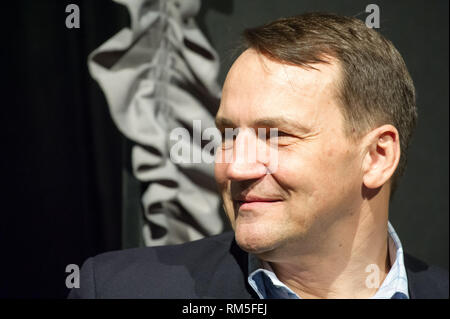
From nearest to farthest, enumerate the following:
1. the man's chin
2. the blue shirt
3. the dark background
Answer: the man's chin
the blue shirt
the dark background

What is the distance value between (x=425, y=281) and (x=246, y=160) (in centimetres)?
51

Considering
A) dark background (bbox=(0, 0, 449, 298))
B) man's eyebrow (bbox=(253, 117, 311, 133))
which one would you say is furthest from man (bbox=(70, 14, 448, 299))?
dark background (bbox=(0, 0, 449, 298))

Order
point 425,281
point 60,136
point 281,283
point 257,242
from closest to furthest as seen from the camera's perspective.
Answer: point 257,242
point 281,283
point 425,281
point 60,136

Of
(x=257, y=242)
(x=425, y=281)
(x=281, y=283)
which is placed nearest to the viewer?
(x=257, y=242)

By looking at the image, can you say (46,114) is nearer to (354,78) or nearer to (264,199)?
(264,199)

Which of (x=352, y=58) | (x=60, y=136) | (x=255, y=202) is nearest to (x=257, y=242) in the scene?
(x=255, y=202)

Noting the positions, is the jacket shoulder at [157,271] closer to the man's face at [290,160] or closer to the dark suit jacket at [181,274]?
the dark suit jacket at [181,274]

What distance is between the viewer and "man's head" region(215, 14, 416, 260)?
0.97 m

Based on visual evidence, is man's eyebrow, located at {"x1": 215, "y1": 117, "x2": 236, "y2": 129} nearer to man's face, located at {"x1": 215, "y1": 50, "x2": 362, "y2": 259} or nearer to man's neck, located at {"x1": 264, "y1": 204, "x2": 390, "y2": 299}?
man's face, located at {"x1": 215, "y1": 50, "x2": 362, "y2": 259}

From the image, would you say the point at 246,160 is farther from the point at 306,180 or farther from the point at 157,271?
the point at 157,271

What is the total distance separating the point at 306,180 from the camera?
3.17 feet

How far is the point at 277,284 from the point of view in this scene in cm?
107

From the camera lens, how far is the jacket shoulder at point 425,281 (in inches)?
45.0

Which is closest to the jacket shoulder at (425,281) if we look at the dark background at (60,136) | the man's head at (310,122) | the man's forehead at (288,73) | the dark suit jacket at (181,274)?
the dark suit jacket at (181,274)
